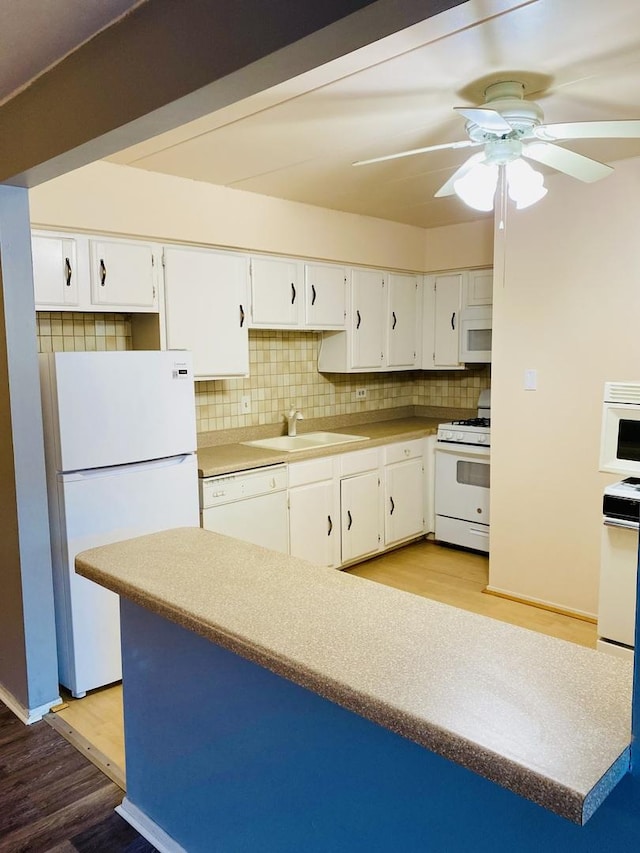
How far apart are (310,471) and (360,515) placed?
598 millimetres

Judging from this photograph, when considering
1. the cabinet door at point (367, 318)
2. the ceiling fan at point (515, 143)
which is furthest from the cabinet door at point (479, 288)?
the ceiling fan at point (515, 143)

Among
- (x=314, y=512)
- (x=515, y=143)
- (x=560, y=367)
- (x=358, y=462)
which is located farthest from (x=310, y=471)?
(x=515, y=143)

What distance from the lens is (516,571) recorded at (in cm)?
381

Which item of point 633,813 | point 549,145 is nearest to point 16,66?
point 549,145

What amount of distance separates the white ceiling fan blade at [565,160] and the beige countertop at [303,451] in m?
2.01

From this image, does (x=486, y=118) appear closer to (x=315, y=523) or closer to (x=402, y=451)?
(x=315, y=523)

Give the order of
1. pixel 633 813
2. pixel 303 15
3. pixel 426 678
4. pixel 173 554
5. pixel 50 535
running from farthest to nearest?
pixel 50 535
pixel 173 554
pixel 303 15
pixel 426 678
pixel 633 813

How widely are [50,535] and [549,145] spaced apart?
8.09ft

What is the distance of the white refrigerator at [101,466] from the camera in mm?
2639

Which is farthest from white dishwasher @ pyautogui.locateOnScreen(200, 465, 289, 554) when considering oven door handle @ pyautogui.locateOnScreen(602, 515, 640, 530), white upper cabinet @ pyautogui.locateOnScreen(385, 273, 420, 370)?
oven door handle @ pyautogui.locateOnScreen(602, 515, 640, 530)

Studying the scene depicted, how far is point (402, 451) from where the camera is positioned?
4512 mm

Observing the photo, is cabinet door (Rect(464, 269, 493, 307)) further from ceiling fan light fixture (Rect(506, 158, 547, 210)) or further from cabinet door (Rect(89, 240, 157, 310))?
cabinet door (Rect(89, 240, 157, 310))

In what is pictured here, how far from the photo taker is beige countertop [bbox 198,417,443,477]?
11.1 feet

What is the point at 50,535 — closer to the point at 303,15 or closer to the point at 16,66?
the point at 16,66
